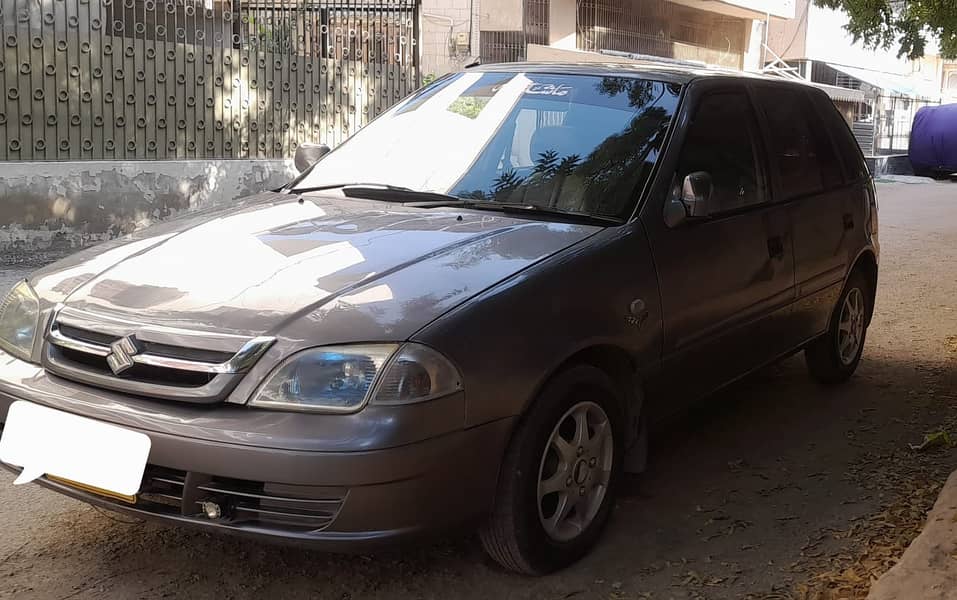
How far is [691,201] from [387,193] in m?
1.15

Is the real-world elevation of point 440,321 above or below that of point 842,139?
below

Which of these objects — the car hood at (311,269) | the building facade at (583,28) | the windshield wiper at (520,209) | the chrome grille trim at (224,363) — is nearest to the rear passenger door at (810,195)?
the windshield wiper at (520,209)

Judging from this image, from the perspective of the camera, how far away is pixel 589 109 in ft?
13.4

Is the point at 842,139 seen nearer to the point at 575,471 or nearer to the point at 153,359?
the point at 575,471

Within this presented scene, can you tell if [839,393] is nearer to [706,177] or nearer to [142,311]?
[706,177]

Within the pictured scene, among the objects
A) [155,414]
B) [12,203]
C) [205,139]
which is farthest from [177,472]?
[205,139]

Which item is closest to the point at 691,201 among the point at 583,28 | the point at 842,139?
the point at 842,139

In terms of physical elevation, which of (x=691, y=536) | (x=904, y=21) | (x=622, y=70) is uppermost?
(x=904, y=21)

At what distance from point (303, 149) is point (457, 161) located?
1026mm

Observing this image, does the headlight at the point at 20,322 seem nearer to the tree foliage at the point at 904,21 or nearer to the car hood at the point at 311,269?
the car hood at the point at 311,269

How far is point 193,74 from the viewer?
32.4ft

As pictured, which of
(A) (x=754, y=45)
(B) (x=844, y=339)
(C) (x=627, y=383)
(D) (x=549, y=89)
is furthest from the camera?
(A) (x=754, y=45)

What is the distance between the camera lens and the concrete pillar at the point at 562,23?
2422cm

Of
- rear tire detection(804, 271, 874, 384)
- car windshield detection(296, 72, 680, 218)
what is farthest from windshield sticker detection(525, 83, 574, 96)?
rear tire detection(804, 271, 874, 384)
